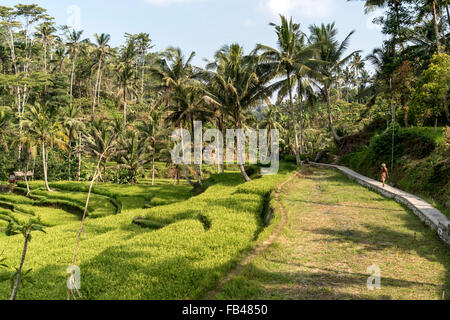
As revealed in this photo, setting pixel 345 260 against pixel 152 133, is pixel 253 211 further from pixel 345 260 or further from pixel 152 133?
pixel 152 133

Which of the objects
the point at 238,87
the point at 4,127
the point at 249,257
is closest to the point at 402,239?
the point at 249,257

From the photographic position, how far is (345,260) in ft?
18.7

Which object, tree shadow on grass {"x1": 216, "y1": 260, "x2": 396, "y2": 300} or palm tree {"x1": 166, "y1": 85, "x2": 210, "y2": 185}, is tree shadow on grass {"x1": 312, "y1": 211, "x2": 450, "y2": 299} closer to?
tree shadow on grass {"x1": 216, "y1": 260, "x2": 396, "y2": 300}

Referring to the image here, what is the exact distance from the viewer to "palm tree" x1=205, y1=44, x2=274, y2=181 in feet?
58.5

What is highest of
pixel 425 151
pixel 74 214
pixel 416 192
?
pixel 425 151

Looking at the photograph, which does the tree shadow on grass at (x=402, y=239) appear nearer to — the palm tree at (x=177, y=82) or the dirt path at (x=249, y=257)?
the dirt path at (x=249, y=257)

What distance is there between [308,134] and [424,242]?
130ft

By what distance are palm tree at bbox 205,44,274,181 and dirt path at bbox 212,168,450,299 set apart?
32.9 ft

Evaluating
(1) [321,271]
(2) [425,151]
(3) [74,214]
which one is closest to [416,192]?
(2) [425,151]

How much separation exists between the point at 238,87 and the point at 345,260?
47.7 ft

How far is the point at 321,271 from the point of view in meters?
5.27

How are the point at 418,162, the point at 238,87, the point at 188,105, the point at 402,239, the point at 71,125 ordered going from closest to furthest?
the point at 402,239 → the point at 418,162 → the point at 238,87 → the point at 188,105 → the point at 71,125

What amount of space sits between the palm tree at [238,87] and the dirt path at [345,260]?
32.9ft
